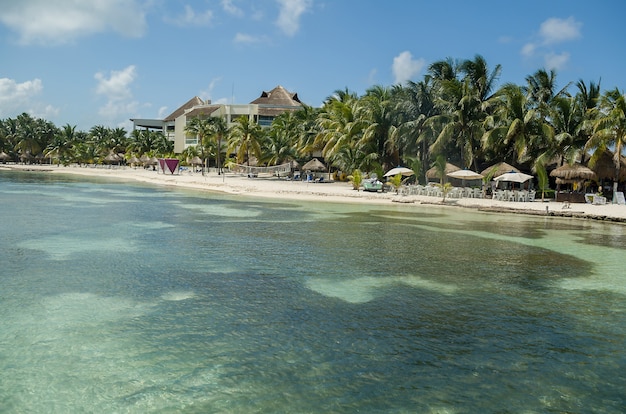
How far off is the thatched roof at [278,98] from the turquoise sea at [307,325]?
50.5 metres

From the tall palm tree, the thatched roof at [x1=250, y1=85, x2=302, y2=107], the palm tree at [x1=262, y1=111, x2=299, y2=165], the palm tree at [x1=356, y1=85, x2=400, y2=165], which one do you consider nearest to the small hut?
the tall palm tree

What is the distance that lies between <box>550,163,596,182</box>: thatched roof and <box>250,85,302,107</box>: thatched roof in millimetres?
39859

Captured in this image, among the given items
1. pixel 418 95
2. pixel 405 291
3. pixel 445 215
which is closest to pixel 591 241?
pixel 445 215

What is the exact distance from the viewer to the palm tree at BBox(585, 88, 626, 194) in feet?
83.6

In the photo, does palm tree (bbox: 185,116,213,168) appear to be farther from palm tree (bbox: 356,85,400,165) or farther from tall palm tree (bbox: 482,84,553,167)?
tall palm tree (bbox: 482,84,553,167)

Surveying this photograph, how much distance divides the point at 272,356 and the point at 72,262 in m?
7.23

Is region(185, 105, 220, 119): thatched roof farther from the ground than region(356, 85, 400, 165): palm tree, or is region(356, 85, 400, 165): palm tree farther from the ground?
region(185, 105, 220, 119): thatched roof

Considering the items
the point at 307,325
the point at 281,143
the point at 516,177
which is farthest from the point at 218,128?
the point at 307,325

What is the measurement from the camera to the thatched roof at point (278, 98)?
64500mm

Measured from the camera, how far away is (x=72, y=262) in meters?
11.6

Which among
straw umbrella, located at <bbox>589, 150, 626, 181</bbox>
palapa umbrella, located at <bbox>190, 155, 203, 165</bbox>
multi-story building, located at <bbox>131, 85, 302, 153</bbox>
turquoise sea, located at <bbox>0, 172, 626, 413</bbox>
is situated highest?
multi-story building, located at <bbox>131, 85, 302, 153</bbox>

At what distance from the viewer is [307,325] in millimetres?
7637

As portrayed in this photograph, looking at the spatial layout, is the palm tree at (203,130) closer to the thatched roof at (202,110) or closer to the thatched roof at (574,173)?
the thatched roof at (202,110)

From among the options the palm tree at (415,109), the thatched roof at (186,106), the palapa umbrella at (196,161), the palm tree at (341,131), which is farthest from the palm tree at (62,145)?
the palm tree at (415,109)
